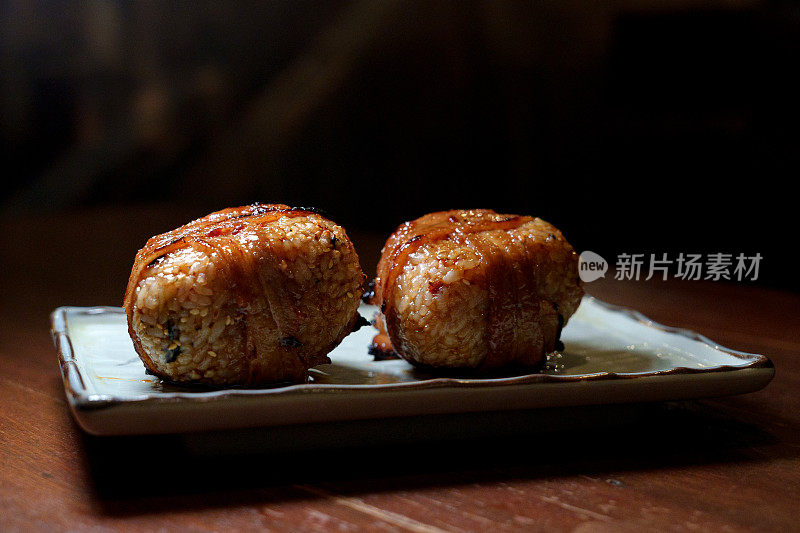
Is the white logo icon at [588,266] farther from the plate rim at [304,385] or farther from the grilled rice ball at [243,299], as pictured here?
the grilled rice ball at [243,299]

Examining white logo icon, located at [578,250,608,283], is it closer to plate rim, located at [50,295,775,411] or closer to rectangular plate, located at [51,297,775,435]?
rectangular plate, located at [51,297,775,435]

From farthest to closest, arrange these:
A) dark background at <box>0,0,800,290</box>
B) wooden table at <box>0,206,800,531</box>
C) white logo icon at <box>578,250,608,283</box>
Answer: dark background at <box>0,0,800,290</box>, white logo icon at <box>578,250,608,283</box>, wooden table at <box>0,206,800,531</box>

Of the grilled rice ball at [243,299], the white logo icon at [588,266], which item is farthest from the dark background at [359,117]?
the grilled rice ball at [243,299]

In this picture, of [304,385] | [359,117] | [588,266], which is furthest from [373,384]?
[359,117]

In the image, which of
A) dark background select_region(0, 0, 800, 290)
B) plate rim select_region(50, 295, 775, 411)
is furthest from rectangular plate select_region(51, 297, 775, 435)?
dark background select_region(0, 0, 800, 290)

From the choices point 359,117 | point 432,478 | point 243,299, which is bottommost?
point 432,478

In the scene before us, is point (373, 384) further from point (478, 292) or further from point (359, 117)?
point (359, 117)
